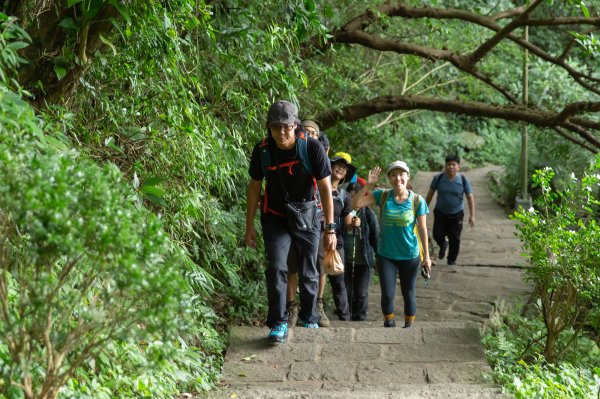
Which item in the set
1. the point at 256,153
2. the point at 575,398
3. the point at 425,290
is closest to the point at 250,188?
the point at 256,153

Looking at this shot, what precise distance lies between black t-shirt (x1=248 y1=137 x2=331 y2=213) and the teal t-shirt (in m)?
1.32

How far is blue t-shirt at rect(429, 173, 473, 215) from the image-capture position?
11.2m

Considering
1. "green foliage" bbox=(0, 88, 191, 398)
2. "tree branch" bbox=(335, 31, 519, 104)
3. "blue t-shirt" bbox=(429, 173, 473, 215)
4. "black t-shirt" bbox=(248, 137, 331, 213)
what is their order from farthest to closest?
1. "blue t-shirt" bbox=(429, 173, 473, 215)
2. "tree branch" bbox=(335, 31, 519, 104)
3. "black t-shirt" bbox=(248, 137, 331, 213)
4. "green foliage" bbox=(0, 88, 191, 398)

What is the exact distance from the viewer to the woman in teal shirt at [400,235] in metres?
7.19

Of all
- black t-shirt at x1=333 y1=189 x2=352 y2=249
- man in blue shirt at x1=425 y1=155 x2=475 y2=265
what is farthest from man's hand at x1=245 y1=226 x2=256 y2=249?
Answer: man in blue shirt at x1=425 y1=155 x2=475 y2=265

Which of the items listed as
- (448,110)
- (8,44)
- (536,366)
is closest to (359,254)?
(536,366)

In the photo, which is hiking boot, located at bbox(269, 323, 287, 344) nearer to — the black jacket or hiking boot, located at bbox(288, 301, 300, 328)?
hiking boot, located at bbox(288, 301, 300, 328)

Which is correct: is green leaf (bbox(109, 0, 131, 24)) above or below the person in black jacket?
above

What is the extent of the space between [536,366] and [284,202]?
7.24 feet

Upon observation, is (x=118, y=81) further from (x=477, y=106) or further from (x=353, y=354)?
(x=477, y=106)

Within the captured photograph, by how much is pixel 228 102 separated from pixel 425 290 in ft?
13.3

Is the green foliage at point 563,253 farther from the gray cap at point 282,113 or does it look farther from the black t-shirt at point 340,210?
the gray cap at point 282,113

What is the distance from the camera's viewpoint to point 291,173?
600cm

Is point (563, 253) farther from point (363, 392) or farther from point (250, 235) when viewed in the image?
Result: point (250, 235)
